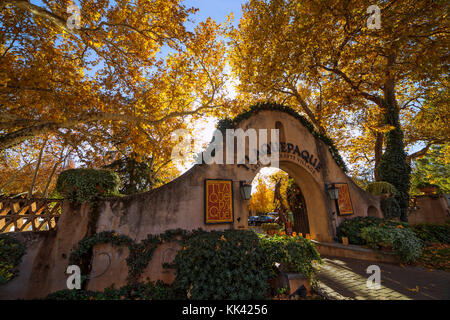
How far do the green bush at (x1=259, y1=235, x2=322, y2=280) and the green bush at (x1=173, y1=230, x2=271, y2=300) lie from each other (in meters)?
0.30

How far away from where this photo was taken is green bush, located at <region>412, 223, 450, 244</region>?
9.30 meters

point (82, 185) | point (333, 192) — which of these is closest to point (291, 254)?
point (82, 185)

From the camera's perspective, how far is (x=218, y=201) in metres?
6.48

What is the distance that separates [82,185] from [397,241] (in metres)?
11.0

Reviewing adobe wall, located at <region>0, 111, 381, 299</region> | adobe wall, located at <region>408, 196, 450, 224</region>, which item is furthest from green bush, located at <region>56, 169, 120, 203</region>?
adobe wall, located at <region>408, 196, 450, 224</region>

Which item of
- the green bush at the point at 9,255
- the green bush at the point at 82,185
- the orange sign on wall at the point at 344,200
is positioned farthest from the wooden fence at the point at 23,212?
the orange sign on wall at the point at 344,200

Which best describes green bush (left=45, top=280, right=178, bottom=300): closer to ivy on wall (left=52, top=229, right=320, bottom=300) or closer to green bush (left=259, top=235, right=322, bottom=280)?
ivy on wall (left=52, top=229, right=320, bottom=300)

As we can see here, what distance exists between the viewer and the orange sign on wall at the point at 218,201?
20.6ft

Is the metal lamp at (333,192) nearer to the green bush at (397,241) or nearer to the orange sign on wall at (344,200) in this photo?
the orange sign on wall at (344,200)

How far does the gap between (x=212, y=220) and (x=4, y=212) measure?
665 cm

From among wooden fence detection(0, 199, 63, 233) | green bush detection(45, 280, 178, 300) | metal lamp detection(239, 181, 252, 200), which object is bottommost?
green bush detection(45, 280, 178, 300)

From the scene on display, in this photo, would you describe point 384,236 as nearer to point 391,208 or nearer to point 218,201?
point 391,208

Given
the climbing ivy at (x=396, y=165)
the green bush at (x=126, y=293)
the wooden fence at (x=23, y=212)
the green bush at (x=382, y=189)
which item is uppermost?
the climbing ivy at (x=396, y=165)

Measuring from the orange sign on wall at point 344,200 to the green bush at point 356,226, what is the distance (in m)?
0.48
